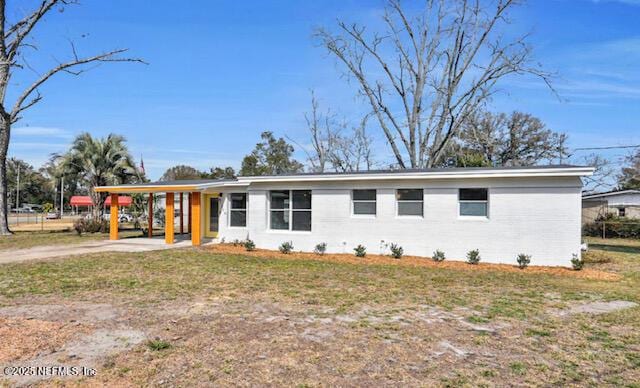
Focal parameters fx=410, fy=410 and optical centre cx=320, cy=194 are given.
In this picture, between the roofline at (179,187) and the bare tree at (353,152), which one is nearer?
the roofline at (179,187)

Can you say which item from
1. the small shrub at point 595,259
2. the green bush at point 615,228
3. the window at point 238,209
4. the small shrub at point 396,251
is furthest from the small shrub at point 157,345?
the green bush at point 615,228

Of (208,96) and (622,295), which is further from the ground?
(208,96)

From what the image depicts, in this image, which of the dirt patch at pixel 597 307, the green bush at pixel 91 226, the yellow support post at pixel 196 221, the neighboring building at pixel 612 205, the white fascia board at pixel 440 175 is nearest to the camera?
the dirt patch at pixel 597 307

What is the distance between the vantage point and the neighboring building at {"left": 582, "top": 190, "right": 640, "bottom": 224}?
27766mm

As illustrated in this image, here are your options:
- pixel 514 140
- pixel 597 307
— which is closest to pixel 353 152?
pixel 514 140

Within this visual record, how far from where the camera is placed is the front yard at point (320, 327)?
164 inches

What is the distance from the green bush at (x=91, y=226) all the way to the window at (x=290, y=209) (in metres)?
12.9

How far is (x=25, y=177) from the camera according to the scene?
243 feet

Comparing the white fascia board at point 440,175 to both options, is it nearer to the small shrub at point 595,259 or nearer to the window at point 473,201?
the window at point 473,201

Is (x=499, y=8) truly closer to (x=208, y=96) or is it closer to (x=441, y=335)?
(x=208, y=96)

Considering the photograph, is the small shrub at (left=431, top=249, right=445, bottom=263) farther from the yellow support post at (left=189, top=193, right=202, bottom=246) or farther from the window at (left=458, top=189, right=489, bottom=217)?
the yellow support post at (left=189, top=193, right=202, bottom=246)

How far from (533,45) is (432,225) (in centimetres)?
1756

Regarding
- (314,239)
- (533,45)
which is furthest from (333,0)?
(314,239)

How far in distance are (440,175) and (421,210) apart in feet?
4.50
